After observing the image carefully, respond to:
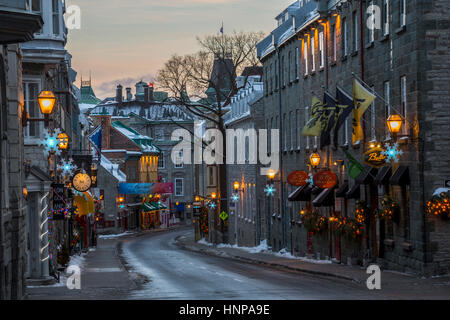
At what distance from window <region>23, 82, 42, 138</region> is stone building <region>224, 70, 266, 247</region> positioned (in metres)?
27.1

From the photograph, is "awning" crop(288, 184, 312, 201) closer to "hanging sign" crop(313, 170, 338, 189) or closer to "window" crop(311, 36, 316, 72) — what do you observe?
"window" crop(311, 36, 316, 72)

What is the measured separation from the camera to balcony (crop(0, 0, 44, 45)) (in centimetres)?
1459

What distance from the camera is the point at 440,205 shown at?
85.8 ft

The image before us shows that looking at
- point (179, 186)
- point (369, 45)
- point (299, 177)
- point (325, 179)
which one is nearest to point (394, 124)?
point (369, 45)

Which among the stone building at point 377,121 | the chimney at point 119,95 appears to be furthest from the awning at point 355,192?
the chimney at point 119,95

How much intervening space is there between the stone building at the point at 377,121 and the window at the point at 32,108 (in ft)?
33.7

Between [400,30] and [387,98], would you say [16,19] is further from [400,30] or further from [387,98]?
→ [387,98]

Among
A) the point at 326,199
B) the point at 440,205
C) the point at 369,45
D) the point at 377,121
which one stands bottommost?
the point at 326,199

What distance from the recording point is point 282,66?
4944cm

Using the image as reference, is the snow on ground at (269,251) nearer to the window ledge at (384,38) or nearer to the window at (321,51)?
the window at (321,51)

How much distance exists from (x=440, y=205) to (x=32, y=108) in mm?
13313

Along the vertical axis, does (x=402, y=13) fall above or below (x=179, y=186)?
above

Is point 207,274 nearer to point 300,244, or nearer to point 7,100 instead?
point 300,244

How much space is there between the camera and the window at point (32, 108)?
29.3 meters
